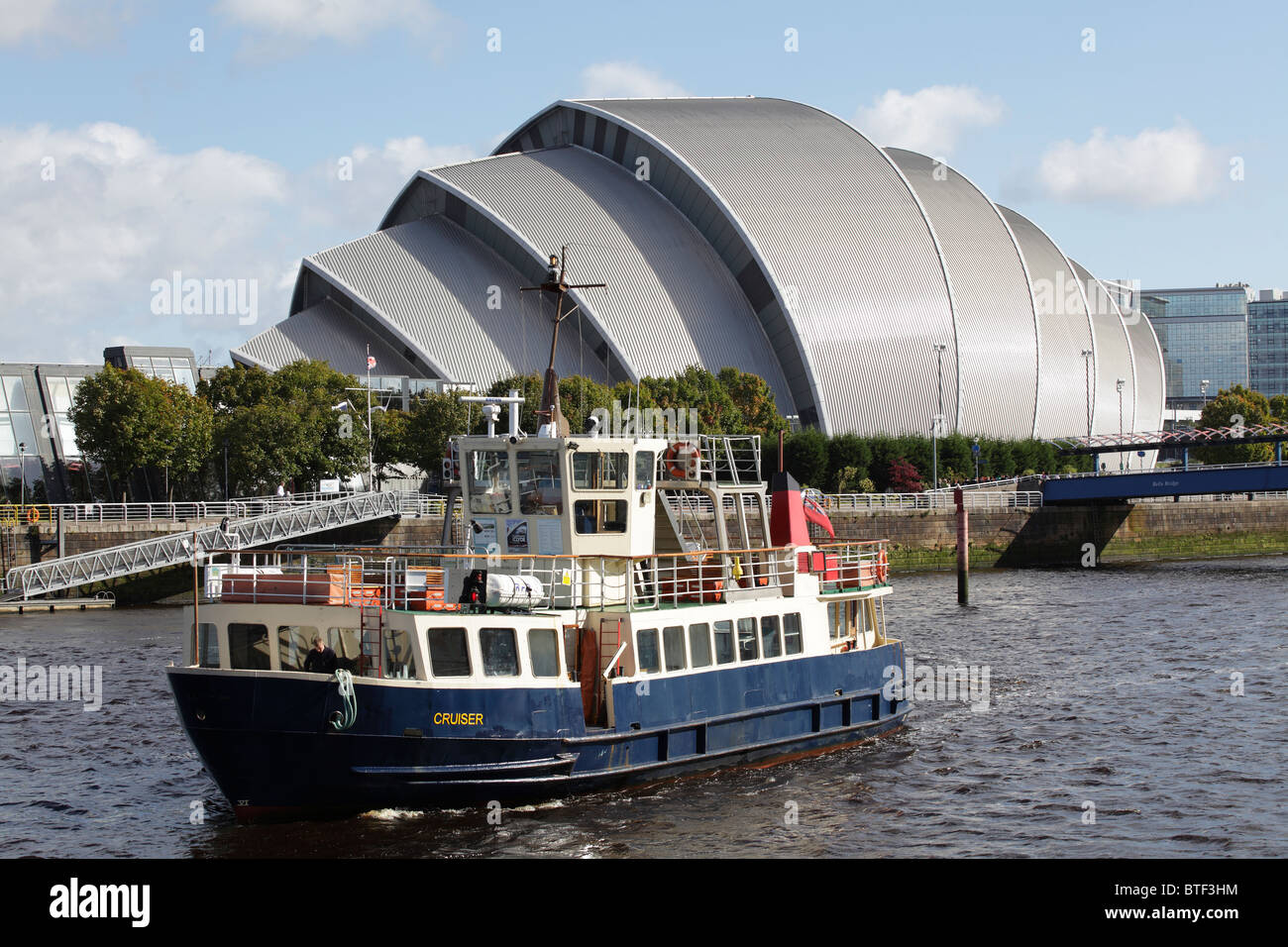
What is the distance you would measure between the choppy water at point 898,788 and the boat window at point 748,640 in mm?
1954

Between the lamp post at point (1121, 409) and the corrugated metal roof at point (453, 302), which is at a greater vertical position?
the corrugated metal roof at point (453, 302)

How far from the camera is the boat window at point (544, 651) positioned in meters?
20.3

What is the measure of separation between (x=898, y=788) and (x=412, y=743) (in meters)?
8.32

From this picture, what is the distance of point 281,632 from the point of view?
19719 mm

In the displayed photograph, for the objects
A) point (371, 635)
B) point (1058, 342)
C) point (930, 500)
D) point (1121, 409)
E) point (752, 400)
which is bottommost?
point (371, 635)

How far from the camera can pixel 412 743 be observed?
18.9 meters

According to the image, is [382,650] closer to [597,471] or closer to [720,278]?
[597,471]

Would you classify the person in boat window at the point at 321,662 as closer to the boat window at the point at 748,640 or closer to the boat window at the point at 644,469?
the boat window at the point at 644,469

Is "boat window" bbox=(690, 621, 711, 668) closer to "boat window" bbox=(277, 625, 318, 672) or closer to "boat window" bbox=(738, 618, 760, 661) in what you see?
"boat window" bbox=(738, 618, 760, 661)

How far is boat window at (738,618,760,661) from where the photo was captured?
23547 mm

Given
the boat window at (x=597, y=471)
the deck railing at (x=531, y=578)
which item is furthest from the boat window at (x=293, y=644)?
the boat window at (x=597, y=471)

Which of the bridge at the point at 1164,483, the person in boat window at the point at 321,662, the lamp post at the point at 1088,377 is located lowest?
the person in boat window at the point at 321,662

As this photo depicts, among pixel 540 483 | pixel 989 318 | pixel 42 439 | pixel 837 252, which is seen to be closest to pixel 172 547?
pixel 42 439

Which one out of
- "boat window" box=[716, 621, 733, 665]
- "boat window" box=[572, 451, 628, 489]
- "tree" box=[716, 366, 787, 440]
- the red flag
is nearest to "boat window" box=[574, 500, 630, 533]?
"boat window" box=[572, 451, 628, 489]
